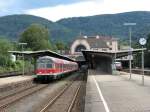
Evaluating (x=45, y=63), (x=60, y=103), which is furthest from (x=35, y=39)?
(x=60, y=103)

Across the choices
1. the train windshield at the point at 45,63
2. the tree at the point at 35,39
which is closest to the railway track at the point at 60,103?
the train windshield at the point at 45,63

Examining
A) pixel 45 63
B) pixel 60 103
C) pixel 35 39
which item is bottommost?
pixel 60 103

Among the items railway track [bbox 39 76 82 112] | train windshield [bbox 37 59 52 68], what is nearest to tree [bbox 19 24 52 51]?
train windshield [bbox 37 59 52 68]

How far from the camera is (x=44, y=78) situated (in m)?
52.4

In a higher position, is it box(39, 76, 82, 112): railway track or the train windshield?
the train windshield

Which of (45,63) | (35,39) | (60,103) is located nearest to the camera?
(60,103)

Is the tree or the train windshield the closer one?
the train windshield

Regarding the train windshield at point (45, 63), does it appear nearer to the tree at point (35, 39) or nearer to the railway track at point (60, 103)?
the railway track at point (60, 103)

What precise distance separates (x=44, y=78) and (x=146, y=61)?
232 ft

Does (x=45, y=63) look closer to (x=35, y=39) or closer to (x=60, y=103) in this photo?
(x=60, y=103)

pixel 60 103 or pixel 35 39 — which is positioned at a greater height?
pixel 35 39

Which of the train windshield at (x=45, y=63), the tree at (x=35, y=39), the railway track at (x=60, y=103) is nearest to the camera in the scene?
the railway track at (x=60, y=103)

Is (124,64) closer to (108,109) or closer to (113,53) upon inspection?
(113,53)

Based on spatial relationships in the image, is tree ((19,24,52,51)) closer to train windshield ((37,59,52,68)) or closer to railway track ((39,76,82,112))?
train windshield ((37,59,52,68))
